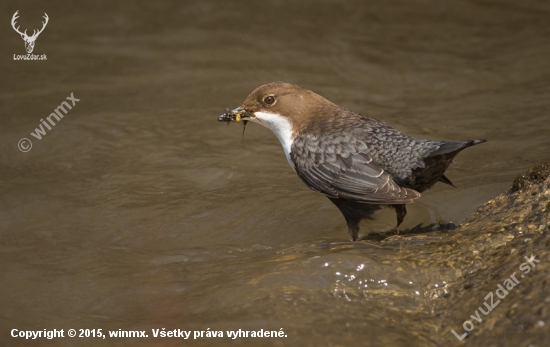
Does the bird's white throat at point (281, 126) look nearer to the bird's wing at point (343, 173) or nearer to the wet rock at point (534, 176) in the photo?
Result: the bird's wing at point (343, 173)

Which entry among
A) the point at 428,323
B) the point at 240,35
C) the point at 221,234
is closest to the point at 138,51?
the point at 240,35

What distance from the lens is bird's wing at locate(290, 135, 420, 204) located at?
4320 millimetres

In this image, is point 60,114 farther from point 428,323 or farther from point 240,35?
point 428,323

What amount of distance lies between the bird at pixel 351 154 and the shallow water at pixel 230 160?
413 mm

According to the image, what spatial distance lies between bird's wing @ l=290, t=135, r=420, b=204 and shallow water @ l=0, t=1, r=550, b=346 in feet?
1.37

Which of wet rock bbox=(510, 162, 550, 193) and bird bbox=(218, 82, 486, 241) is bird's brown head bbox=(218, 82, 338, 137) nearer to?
bird bbox=(218, 82, 486, 241)

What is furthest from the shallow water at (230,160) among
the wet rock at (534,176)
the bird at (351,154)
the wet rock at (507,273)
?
the wet rock at (534,176)

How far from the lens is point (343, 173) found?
4.57 m

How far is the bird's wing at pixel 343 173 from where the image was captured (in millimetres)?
4320

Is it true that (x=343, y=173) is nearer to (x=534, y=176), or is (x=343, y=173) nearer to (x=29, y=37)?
(x=534, y=176)

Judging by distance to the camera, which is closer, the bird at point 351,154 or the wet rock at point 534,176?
the wet rock at point 534,176

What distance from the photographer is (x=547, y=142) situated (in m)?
6.04

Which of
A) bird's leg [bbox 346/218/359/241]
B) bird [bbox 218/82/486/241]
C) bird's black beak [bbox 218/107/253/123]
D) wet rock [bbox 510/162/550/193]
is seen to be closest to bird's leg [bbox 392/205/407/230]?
bird [bbox 218/82/486/241]

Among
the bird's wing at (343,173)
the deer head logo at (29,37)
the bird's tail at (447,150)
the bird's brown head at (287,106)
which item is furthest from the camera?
the deer head logo at (29,37)
